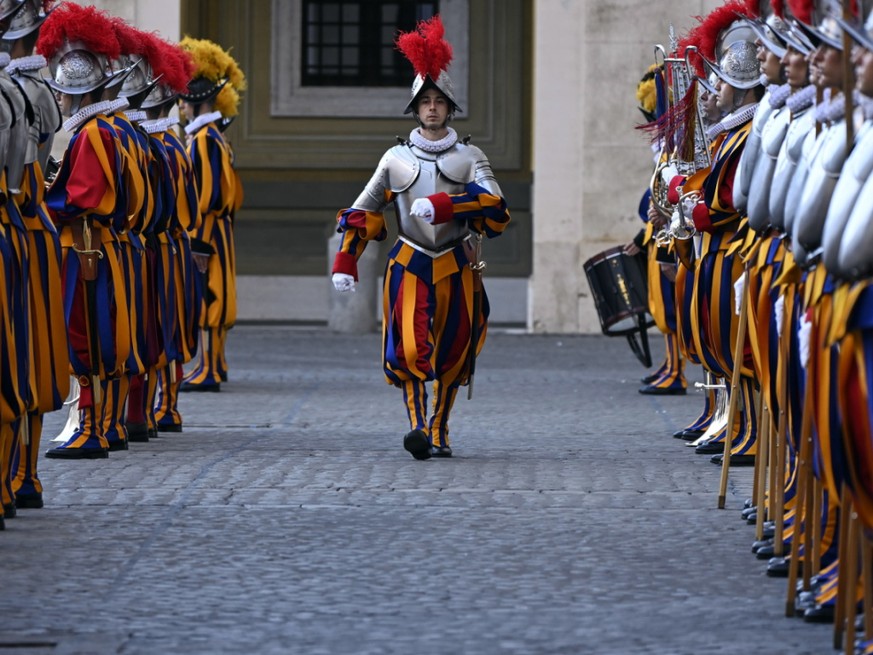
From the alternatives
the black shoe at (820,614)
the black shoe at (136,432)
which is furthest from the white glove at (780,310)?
the black shoe at (136,432)

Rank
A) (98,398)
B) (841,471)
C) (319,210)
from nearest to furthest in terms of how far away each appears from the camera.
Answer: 1. (841,471)
2. (98,398)
3. (319,210)

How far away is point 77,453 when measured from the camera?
10.5 meters

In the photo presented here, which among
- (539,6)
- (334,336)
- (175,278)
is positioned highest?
(539,6)

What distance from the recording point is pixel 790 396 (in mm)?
6504

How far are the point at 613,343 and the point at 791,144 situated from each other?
14351 mm

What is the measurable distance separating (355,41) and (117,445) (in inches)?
575

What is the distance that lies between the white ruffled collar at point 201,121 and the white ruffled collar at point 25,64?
6.54 metres

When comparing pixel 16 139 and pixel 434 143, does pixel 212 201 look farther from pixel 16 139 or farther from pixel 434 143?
pixel 16 139

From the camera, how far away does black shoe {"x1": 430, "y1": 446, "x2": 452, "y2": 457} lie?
10676mm

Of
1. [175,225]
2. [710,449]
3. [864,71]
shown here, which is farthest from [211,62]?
[864,71]

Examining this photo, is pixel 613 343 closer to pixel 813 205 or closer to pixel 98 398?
pixel 98 398

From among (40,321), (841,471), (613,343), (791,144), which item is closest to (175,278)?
(40,321)

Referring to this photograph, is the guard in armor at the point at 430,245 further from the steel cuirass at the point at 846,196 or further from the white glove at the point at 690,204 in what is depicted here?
the steel cuirass at the point at 846,196

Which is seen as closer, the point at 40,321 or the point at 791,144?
the point at 791,144
